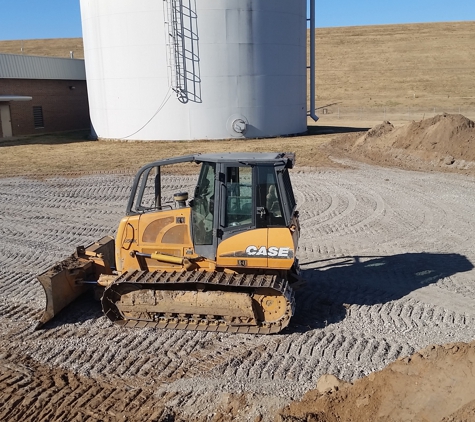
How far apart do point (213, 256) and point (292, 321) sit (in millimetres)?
1378

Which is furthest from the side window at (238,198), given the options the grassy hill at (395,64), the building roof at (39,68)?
the grassy hill at (395,64)

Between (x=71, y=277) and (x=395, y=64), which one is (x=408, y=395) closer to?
(x=71, y=277)

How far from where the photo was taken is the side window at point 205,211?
6.75m

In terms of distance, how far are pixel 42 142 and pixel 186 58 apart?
858cm

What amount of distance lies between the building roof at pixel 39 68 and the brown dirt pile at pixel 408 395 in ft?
94.7

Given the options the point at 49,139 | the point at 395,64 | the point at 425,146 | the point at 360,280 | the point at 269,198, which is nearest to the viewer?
the point at 269,198

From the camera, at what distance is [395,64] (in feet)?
180

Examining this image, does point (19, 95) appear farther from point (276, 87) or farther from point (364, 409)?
point (364, 409)

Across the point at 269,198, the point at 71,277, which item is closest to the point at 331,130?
the point at 269,198

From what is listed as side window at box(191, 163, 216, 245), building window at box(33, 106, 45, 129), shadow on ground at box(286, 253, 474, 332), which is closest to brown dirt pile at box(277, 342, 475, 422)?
shadow on ground at box(286, 253, 474, 332)

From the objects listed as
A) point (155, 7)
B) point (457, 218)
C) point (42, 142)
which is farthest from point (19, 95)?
point (457, 218)

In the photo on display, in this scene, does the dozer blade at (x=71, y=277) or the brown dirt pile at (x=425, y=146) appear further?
the brown dirt pile at (x=425, y=146)

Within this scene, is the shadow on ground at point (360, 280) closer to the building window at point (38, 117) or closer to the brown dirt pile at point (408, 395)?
the brown dirt pile at point (408, 395)

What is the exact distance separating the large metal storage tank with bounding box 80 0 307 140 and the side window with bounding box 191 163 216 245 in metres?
19.6
